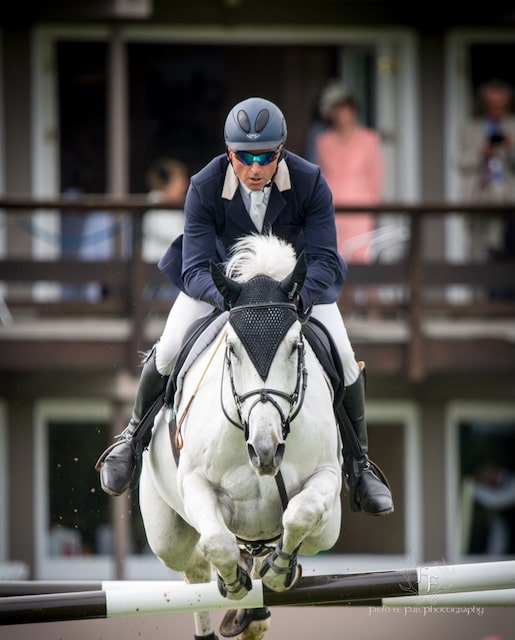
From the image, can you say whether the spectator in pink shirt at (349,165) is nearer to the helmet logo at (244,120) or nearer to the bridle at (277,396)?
the helmet logo at (244,120)

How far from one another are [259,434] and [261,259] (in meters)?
0.86

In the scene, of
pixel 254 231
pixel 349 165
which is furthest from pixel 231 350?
pixel 349 165

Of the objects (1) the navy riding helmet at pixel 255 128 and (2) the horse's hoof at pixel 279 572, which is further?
(1) the navy riding helmet at pixel 255 128

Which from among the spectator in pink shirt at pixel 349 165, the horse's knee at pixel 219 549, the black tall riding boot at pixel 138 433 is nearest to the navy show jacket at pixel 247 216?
the black tall riding boot at pixel 138 433

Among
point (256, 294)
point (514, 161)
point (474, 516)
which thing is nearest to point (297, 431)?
point (256, 294)

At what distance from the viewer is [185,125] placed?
15.1m

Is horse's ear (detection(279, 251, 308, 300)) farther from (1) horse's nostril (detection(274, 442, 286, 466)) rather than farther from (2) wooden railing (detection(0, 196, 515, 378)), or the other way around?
(2) wooden railing (detection(0, 196, 515, 378))

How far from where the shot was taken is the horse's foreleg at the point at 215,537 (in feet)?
17.9

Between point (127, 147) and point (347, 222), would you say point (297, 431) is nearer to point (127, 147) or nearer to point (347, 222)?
point (347, 222)

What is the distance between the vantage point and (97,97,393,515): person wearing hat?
5.92m

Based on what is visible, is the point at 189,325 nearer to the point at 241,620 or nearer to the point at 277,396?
the point at 277,396

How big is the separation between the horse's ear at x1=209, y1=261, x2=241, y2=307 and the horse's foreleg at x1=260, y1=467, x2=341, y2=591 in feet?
2.72

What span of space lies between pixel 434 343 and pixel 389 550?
8.31 ft

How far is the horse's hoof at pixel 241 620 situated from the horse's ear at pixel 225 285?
193 centimetres
